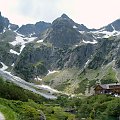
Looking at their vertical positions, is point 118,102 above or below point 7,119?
above

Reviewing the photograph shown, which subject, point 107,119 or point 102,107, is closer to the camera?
point 107,119

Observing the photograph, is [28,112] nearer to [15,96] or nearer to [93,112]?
[15,96]

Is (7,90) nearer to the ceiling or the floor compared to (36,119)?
nearer to the ceiling

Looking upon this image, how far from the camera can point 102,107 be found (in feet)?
457

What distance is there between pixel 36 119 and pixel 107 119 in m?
71.6

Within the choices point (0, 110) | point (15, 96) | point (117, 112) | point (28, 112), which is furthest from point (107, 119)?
point (0, 110)

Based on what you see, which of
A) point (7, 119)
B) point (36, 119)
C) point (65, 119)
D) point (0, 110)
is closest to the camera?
point (7, 119)

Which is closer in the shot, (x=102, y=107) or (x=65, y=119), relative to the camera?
(x=65, y=119)

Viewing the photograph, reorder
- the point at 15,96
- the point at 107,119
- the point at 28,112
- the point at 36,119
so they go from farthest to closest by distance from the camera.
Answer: the point at 107,119, the point at 15,96, the point at 28,112, the point at 36,119

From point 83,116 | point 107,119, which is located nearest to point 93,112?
point 83,116

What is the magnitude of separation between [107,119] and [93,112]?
617 inches

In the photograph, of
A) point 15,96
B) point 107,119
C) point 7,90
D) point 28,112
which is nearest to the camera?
point 28,112

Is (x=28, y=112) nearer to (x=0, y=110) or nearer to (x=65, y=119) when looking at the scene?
(x=0, y=110)

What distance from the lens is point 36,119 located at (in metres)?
49.9
